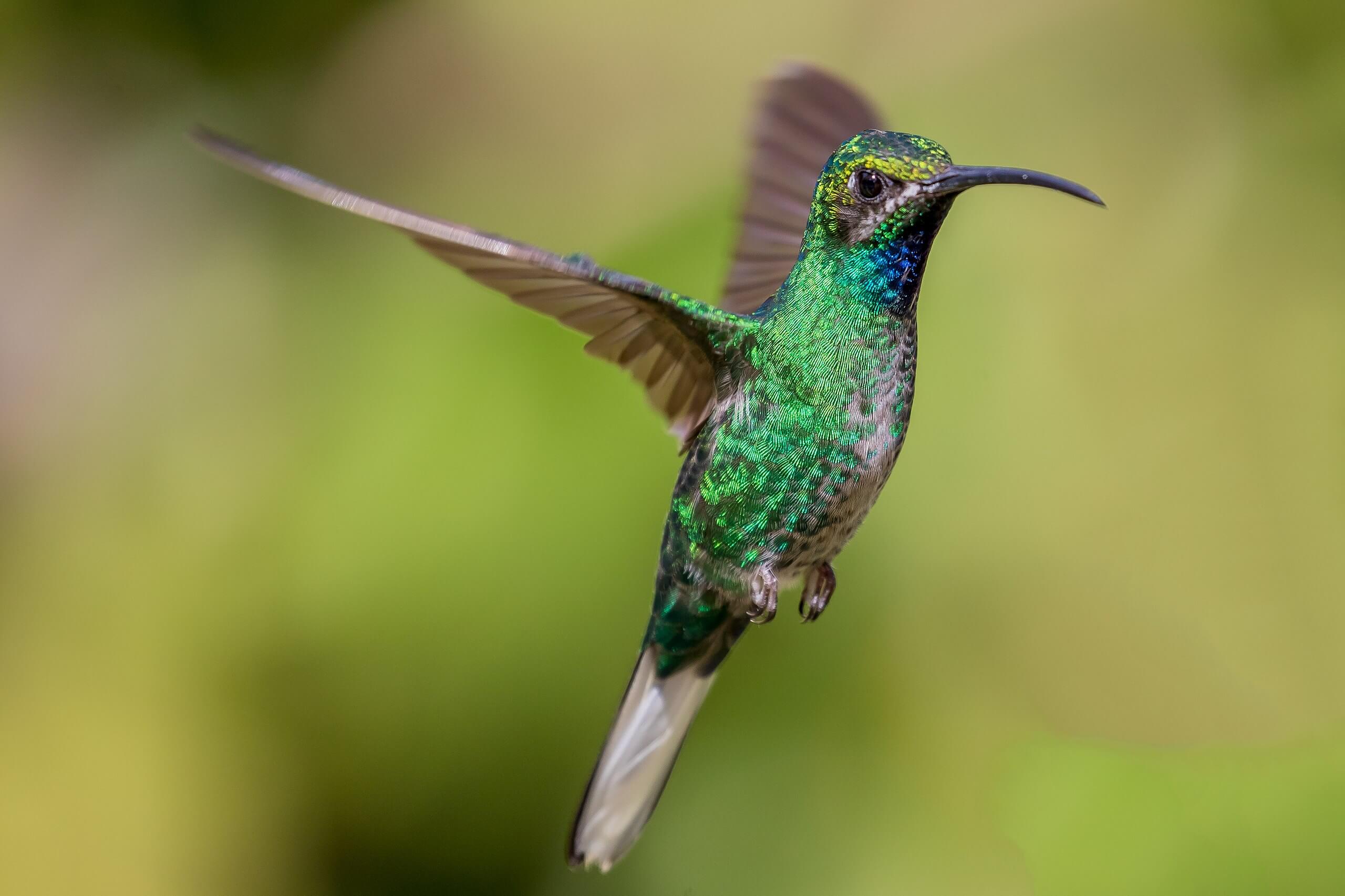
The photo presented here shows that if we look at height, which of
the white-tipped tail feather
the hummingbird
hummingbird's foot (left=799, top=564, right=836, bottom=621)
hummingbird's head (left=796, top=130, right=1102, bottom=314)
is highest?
hummingbird's head (left=796, top=130, right=1102, bottom=314)

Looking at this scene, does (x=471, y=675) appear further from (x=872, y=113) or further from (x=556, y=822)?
(x=872, y=113)

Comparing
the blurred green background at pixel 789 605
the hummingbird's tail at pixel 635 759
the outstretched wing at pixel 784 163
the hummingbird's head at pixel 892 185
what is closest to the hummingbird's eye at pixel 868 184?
the hummingbird's head at pixel 892 185

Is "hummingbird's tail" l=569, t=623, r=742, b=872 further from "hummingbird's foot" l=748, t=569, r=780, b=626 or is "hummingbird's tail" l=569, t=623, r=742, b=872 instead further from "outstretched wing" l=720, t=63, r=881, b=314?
"outstretched wing" l=720, t=63, r=881, b=314

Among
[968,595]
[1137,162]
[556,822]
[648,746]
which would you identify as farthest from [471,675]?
[1137,162]

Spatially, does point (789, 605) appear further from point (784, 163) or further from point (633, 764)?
point (784, 163)

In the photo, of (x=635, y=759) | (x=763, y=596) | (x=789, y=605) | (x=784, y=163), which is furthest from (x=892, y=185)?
(x=789, y=605)

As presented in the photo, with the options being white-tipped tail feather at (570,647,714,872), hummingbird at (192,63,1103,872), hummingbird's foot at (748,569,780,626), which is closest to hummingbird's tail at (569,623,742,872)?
white-tipped tail feather at (570,647,714,872)
